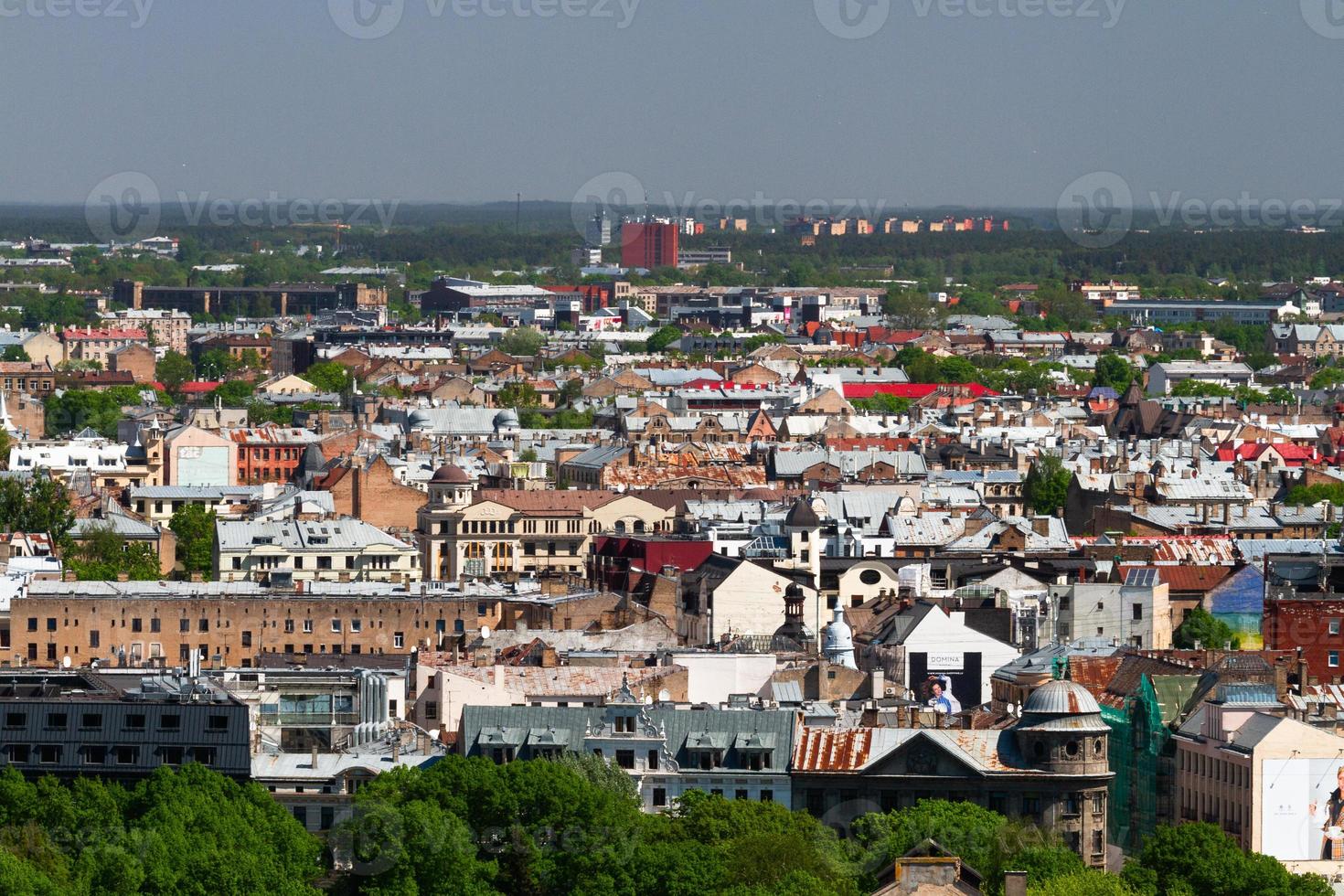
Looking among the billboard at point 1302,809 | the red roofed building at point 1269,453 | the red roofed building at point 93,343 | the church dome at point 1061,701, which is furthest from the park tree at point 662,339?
the church dome at point 1061,701

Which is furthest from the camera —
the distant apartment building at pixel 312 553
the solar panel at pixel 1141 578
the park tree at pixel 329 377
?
the park tree at pixel 329 377

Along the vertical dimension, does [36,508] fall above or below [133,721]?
below

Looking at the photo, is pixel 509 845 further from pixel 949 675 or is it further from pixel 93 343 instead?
pixel 93 343

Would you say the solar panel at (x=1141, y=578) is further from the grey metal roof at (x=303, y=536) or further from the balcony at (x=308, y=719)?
the balcony at (x=308, y=719)

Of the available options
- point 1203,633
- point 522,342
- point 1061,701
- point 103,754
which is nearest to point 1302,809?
point 1061,701

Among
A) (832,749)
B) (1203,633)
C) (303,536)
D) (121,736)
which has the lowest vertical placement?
(1203,633)

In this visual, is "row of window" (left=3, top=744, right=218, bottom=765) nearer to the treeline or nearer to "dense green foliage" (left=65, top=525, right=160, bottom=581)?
the treeline

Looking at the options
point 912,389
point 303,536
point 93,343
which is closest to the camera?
point 303,536

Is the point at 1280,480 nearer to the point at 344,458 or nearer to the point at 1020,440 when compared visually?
the point at 1020,440
